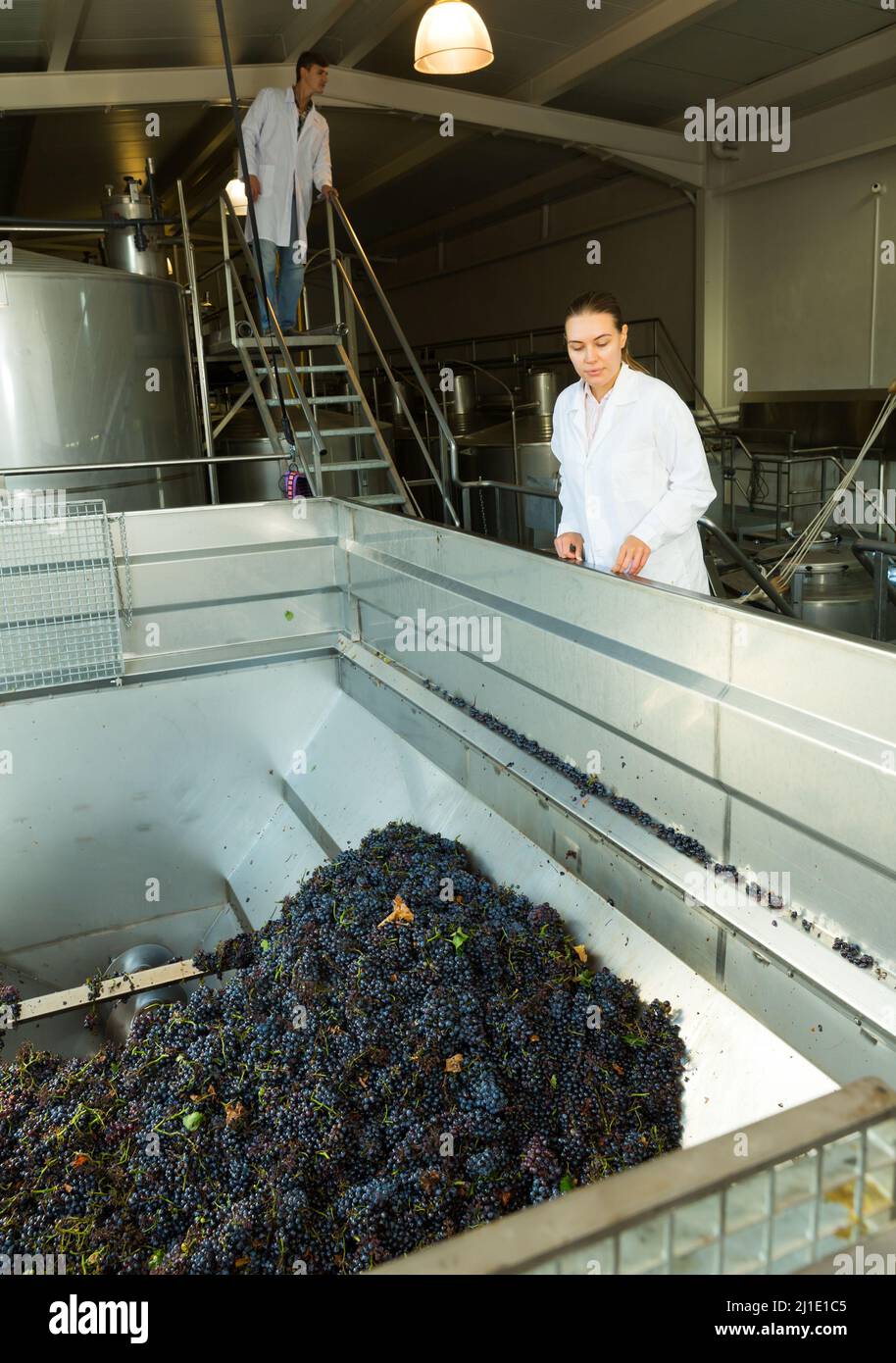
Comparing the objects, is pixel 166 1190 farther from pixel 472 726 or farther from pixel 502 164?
pixel 502 164

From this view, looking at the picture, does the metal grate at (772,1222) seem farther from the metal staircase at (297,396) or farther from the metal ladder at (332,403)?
the metal ladder at (332,403)

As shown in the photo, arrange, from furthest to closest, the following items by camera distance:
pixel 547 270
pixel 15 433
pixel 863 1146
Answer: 1. pixel 547 270
2. pixel 15 433
3. pixel 863 1146

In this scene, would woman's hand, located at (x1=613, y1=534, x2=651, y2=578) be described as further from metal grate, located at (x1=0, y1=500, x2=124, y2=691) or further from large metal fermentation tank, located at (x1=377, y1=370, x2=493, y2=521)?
large metal fermentation tank, located at (x1=377, y1=370, x2=493, y2=521)

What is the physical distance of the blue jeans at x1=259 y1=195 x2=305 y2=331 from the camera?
18.5 feet

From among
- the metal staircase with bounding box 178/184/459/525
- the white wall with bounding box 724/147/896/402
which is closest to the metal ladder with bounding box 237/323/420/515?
the metal staircase with bounding box 178/184/459/525

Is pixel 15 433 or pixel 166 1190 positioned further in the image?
pixel 15 433

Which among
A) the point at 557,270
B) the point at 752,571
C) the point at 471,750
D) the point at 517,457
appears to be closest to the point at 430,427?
the point at 517,457

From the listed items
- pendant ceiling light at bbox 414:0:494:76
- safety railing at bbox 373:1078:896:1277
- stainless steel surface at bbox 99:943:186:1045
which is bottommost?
stainless steel surface at bbox 99:943:186:1045

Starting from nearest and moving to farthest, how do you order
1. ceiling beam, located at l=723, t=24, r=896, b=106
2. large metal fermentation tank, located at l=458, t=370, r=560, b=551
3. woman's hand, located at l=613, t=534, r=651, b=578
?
1. woman's hand, located at l=613, t=534, r=651, b=578
2. ceiling beam, located at l=723, t=24, r=896, b=106
3. large metal fermentation tank, located at l=458, t=370, r=560, b=551

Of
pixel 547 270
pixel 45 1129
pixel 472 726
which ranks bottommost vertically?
pixel 45 1129

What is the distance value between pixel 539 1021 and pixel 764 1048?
45 cm

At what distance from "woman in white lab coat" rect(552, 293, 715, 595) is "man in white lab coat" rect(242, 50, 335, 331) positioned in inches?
129

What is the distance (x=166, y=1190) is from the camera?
79.0 inches

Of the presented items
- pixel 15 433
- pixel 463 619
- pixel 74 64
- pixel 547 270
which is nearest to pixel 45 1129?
pixel 463 619
